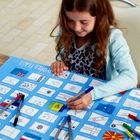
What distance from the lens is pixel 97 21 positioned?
1.40 meters

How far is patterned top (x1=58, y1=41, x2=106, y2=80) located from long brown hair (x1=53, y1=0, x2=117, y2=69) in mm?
28

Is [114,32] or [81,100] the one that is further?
[114,32]

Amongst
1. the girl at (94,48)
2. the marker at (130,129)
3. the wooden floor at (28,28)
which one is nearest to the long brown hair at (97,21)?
the girl at (94,48)

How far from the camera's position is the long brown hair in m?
1.31

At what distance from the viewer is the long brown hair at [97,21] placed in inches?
51.4

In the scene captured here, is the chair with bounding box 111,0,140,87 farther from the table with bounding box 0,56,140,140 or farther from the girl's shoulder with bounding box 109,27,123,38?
the table with bounding box 0,56,140,140

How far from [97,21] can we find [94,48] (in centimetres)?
14

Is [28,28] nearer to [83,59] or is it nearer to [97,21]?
[83,59]

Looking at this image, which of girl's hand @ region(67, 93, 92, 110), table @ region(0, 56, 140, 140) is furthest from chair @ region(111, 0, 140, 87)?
girl's hand @ region(67, 93, 92, 110)

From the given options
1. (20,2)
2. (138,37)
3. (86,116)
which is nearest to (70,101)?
(86,116)

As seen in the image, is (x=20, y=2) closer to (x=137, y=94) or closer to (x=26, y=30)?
(x=26, y=30)

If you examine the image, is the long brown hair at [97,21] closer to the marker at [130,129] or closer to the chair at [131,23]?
the chair at [131,23]

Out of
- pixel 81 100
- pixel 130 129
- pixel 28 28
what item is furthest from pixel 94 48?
pixel 28 28

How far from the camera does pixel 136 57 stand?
1.60 metres
